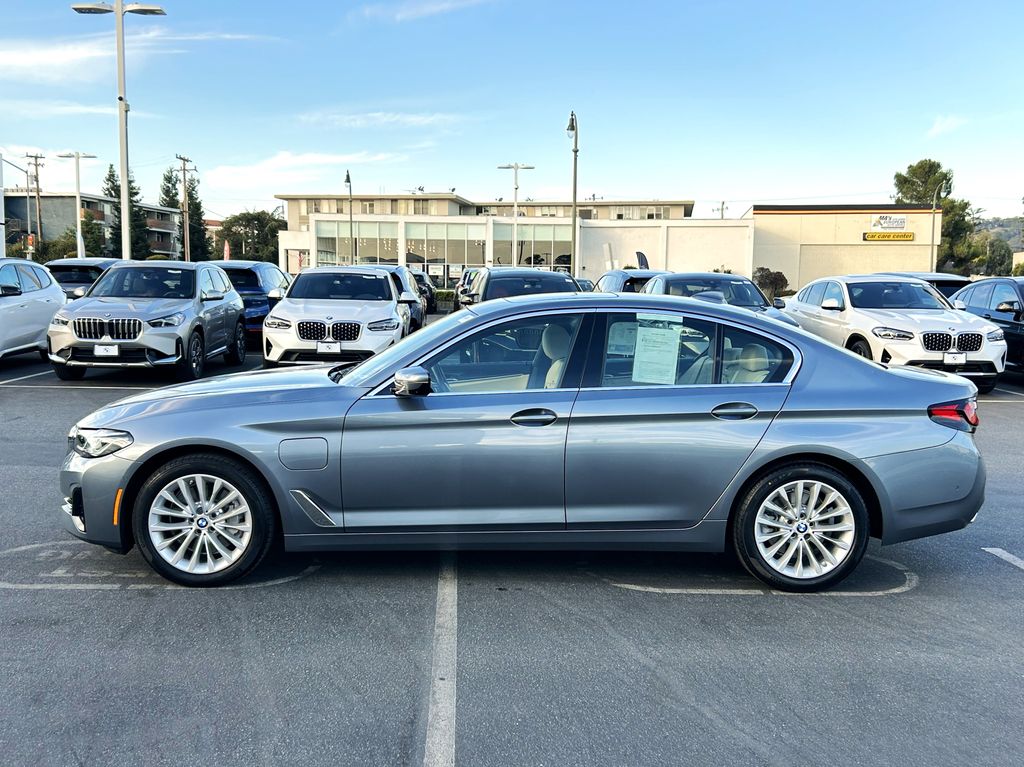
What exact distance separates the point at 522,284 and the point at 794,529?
30.3 feet

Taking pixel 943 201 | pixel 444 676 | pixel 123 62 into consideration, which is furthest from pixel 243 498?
pixel 943 201

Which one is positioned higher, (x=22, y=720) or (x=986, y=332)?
(x=986, y=332)

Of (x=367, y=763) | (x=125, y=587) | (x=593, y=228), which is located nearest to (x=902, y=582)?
(x=367, y=763)

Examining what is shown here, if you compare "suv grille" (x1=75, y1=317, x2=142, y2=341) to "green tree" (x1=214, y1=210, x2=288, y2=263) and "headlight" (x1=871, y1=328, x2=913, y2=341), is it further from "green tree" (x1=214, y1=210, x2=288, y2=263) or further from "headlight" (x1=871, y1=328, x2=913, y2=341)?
"green tree" (x1=214, y1=210, x2=288, y2=263)

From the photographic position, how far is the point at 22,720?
10.8 feet

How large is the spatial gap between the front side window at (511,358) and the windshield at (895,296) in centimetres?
1000

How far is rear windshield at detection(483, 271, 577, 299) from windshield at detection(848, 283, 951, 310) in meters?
4.58

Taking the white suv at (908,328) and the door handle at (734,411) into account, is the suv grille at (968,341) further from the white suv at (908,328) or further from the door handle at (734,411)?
the door handle at (734,411)

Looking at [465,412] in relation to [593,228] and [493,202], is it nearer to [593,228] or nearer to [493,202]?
[593,228]

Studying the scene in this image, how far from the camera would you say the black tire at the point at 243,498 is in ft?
15.0

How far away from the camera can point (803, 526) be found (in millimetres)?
4672

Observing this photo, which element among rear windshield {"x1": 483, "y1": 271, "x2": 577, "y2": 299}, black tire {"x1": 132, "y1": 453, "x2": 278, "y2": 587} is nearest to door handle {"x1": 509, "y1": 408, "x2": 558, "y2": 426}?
black tire {"x1": 132, "y1": 453, "x2": 278, "y2": 587}

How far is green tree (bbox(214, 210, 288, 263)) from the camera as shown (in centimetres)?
10862

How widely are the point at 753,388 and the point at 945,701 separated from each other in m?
1.76
